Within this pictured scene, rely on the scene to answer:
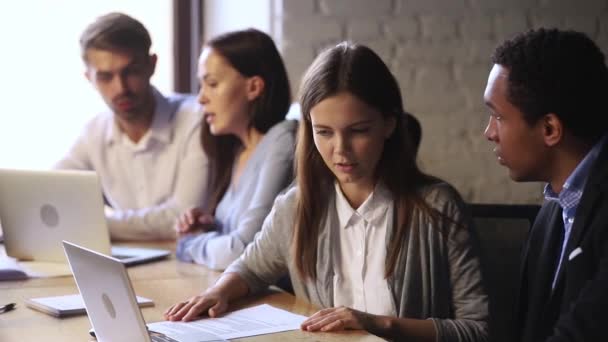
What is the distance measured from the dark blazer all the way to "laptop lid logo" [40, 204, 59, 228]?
1108 mm

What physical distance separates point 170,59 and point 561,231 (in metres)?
2.12

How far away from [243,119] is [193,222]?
0.31 m

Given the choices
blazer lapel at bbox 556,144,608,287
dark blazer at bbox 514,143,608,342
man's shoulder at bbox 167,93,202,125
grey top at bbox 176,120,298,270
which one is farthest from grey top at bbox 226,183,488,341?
man's shoulder at bbox 167,93,202,125

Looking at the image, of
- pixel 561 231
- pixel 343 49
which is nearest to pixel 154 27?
pixel 343 49

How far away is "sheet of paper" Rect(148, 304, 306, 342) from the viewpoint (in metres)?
1.56

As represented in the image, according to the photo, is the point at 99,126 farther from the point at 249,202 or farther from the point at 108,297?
the point at 108,297

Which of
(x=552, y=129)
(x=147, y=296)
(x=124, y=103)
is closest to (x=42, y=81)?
(x=124, y=103)

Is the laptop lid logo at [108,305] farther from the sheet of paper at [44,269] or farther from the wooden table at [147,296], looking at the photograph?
the sheet of paper at [44,269]

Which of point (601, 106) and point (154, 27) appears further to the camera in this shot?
point (154, 27)

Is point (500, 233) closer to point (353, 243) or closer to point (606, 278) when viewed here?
point (353, 243)

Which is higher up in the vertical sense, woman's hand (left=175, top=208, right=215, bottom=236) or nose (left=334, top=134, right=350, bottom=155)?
nose (left=334, top=134, right=350, bottom=155)

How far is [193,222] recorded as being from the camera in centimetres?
244

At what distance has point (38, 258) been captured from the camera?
2.26 metres

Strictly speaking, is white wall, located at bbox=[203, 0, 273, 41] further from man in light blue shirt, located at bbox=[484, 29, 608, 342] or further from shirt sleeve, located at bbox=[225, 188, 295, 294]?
man in light blue shirt, located at bbox=[484, 29, 608, 342]
